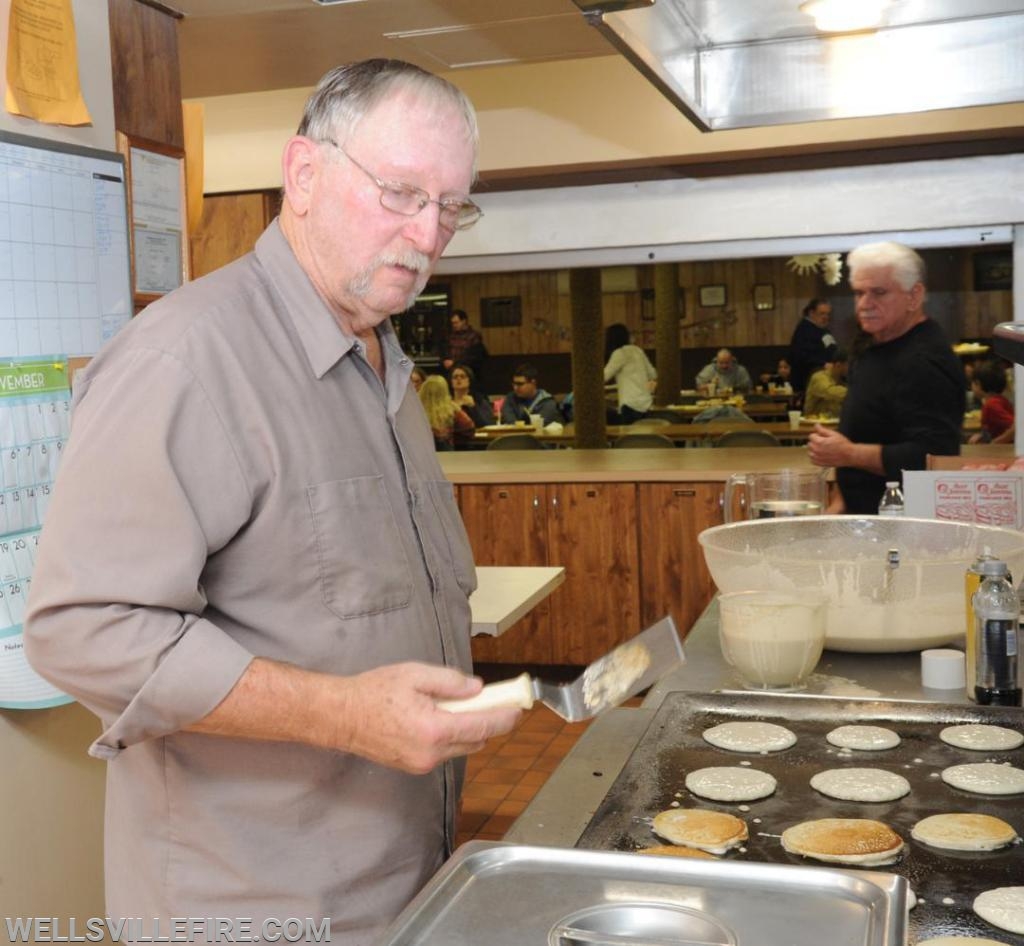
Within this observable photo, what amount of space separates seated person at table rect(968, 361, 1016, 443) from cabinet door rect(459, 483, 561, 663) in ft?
7.97

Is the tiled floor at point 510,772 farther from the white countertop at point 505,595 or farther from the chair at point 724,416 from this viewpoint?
the chair at point 724,416

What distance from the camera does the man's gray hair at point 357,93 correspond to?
147cm

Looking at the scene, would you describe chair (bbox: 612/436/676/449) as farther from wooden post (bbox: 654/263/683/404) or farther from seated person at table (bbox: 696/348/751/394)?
seated person at table (bbox: 696/348/751/394)

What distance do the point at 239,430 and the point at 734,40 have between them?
67.2 inches

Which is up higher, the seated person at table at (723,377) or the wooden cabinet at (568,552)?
the seated person at table at (723,377)

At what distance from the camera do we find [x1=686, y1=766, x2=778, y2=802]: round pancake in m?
1.43

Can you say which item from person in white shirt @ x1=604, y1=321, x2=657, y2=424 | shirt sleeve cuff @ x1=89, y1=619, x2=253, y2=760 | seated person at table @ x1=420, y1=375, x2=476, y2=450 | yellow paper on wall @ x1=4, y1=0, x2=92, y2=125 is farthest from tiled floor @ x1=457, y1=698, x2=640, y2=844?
person in white shirt @ x1=604, y1=321, x2=657, y2=424

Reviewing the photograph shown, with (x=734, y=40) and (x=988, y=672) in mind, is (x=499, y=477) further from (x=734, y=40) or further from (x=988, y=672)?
(x=988, y=672)

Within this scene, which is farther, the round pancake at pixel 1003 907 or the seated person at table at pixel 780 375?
the seated person at table at pixel 780 375

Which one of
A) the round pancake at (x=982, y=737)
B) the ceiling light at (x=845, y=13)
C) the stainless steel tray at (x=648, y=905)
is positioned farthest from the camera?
the ceiling light at (x=845, y=13)

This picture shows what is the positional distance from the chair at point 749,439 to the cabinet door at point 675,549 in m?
1.40

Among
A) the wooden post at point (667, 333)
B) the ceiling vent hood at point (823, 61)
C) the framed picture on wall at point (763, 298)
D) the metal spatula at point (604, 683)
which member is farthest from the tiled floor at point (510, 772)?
the framed picture on wall at point (763, 298)

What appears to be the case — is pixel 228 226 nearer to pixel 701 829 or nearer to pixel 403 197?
pixel 403 197
